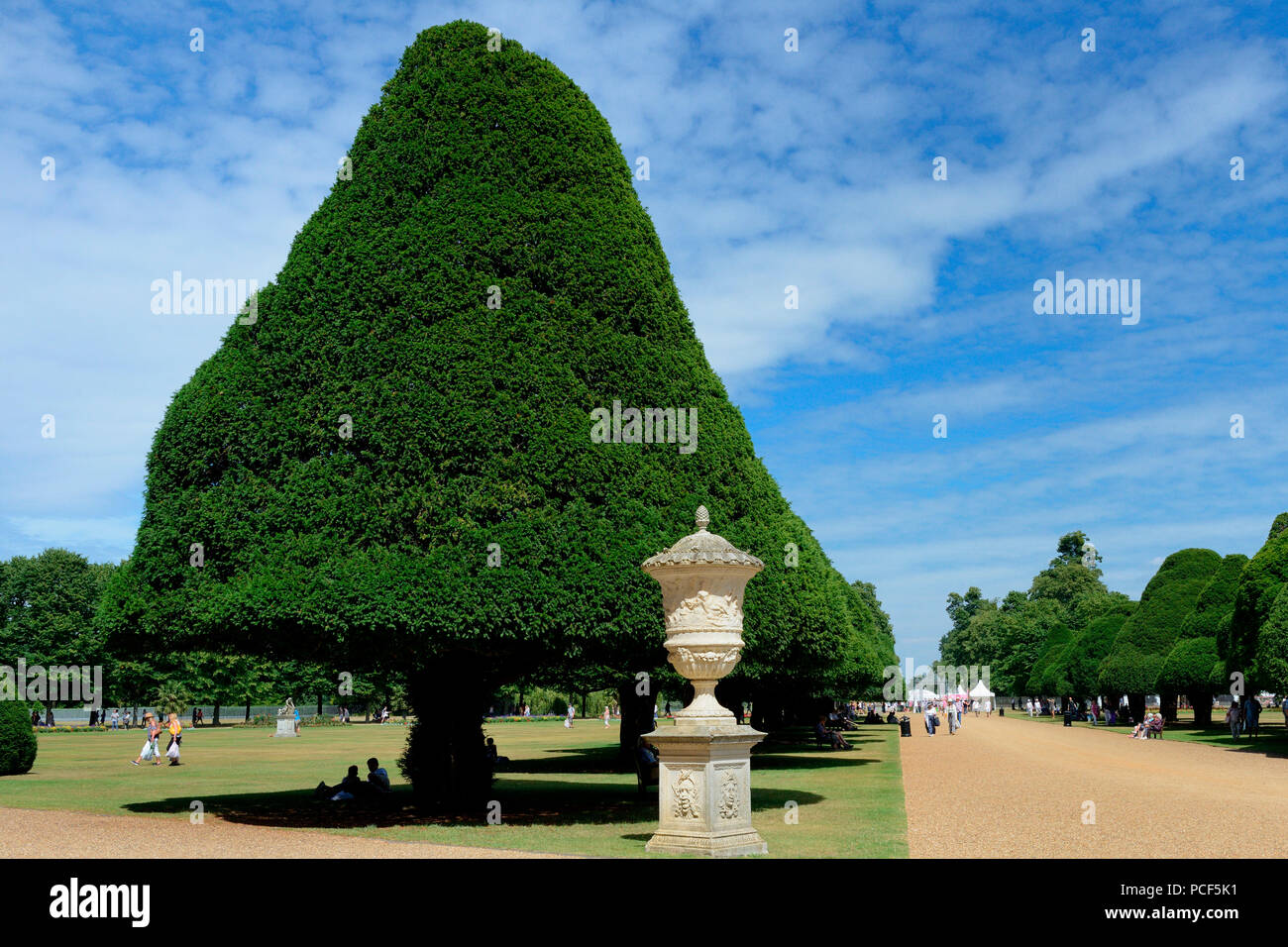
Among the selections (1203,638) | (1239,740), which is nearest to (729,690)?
(1239,740)

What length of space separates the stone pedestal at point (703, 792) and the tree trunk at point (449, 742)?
7.00 meters

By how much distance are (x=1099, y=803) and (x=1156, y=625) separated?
4224cm

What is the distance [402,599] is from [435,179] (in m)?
7.69

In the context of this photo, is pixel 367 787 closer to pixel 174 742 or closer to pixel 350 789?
pixel 350 789

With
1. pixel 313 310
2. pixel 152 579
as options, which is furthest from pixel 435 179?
pixel 152 579

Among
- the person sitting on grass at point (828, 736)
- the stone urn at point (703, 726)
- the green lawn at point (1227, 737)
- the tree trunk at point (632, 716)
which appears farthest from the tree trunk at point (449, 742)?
the green lawn at point (1227, 737)

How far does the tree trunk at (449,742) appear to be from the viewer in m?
19.0

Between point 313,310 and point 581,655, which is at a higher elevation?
point 313,310

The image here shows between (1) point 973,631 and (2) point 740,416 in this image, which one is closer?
(2) point 740,416

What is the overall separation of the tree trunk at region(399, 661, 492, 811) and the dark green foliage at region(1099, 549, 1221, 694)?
4629 cm

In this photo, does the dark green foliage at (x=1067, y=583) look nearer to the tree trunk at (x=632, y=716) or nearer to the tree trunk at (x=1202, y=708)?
the tree trunk at (x=1202, y=708)

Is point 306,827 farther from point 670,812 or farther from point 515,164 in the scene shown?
point 515,164

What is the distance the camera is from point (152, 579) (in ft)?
57.1
